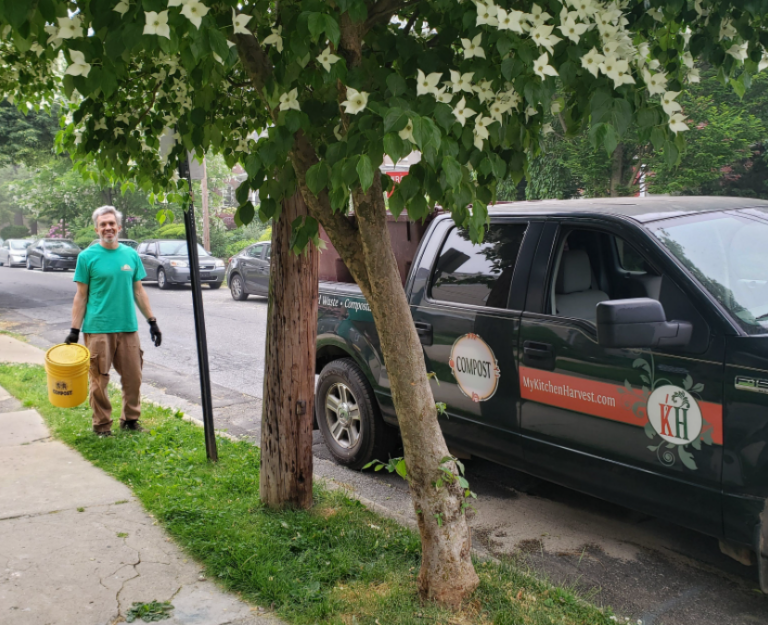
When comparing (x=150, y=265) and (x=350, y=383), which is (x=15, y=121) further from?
(x=350, y=383)

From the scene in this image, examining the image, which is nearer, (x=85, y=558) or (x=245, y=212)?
(x=245, y=212)

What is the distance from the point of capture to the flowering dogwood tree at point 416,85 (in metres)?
2.20

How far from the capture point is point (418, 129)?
2156 millimetres

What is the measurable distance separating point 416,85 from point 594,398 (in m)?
1.93

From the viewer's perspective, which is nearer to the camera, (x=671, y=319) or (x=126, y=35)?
(x=126, y=35)

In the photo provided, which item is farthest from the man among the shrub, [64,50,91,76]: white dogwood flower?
the shrub

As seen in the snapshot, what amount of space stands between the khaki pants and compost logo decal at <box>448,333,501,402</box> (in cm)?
285

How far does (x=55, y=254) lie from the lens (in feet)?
111

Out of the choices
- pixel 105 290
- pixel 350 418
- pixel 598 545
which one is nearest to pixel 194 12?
pixel 598 545

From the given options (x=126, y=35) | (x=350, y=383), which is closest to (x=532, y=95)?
(x=126, y=35)

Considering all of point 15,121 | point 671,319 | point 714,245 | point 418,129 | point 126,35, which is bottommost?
point 671,319

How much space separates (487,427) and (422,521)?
48.1 inches

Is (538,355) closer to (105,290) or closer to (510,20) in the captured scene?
(510,20)

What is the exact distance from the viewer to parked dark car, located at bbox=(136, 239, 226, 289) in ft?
73.6
